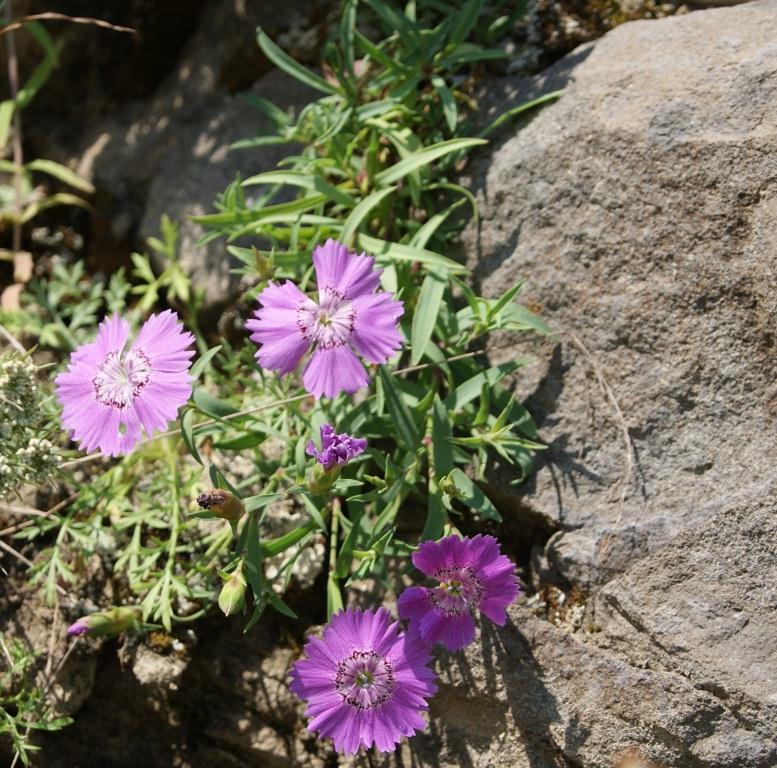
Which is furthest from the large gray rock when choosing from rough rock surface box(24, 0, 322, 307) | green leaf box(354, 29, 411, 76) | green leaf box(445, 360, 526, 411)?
rough rock surface box(24, 0, 322, 307)

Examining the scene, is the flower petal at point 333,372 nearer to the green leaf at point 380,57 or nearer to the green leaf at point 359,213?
the green leaf at point 359,213

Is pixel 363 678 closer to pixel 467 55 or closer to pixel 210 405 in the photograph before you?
pixel 210 405

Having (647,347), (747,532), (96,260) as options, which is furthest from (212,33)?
(747,532)

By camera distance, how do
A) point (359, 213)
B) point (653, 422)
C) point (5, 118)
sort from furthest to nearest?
point (5, 118), point (359, 213), point (653, 422)

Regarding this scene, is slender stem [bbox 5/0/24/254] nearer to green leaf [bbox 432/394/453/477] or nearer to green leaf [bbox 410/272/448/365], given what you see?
green leaf [bbox 410/272/448/365]

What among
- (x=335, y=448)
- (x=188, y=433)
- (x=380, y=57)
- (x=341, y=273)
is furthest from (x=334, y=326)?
(x=380, y=57)

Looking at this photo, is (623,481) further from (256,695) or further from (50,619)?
(50,619)
